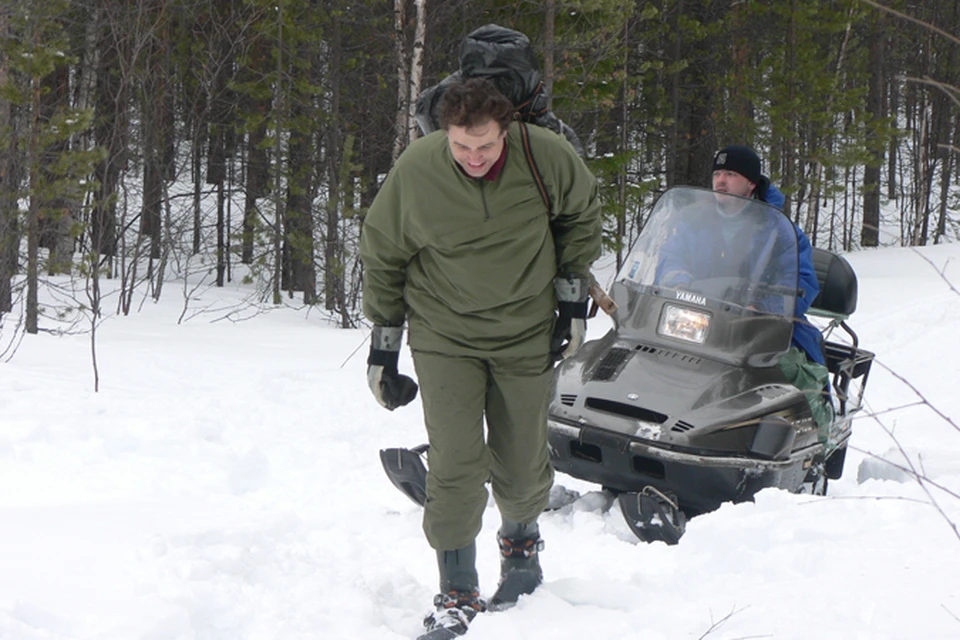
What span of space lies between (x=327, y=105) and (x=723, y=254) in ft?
48.3

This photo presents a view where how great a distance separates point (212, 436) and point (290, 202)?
11.5m

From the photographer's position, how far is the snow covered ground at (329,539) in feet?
9.94

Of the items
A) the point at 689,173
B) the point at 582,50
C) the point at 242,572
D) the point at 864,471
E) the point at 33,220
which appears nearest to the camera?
the point at 242,572

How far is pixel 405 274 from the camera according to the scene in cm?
333

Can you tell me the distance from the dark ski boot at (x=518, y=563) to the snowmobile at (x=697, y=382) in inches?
31.4

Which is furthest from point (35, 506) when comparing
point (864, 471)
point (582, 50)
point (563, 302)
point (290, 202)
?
point (290, 202)

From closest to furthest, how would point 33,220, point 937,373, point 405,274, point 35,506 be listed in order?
1. point 405,274
2. point 35,506
3. point 937,373
4. point 33,220

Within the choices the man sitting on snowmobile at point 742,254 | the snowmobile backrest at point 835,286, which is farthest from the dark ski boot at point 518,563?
the snowmobile backrest at point 835,286

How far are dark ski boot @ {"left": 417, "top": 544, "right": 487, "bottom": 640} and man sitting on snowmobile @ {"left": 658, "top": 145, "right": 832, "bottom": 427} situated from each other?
2122mm

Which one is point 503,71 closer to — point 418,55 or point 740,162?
point 740,162

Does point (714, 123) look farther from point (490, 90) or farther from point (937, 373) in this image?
point (490, 90)

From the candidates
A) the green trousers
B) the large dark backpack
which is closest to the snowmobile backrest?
the large dark backpack

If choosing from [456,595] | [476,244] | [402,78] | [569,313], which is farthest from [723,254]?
[402,78]

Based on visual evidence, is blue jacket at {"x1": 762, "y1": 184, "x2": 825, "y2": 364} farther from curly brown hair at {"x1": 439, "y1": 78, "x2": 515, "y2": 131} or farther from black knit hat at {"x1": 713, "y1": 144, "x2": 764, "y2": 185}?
curly brown hair at {"x1": 439, "y1": 78, "x2": 515, "y2": 131}
